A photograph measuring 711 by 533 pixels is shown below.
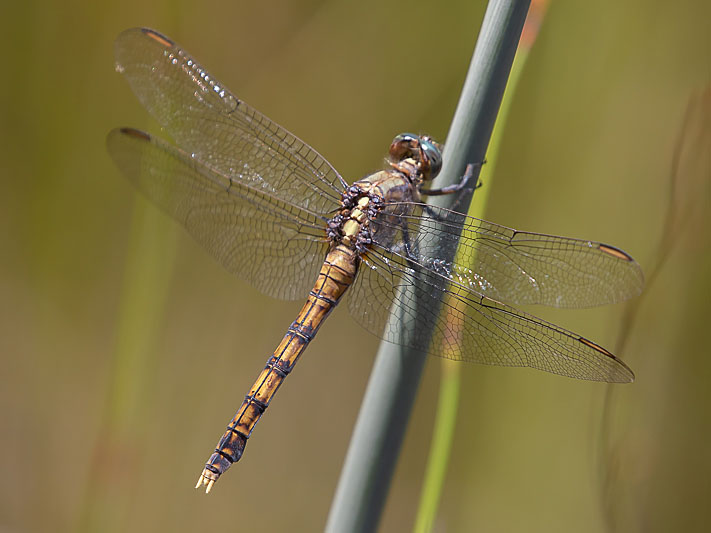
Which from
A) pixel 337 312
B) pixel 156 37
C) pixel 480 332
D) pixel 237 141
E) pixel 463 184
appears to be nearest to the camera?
pixel 463 184

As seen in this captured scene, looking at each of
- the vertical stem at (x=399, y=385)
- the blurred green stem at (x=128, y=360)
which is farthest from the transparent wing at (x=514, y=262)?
the blurred green stem at (x=128, y=360)

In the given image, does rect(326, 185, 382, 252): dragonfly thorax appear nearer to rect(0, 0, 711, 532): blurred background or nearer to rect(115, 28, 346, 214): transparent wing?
rect(115, 28, 346, 214): transparent wing

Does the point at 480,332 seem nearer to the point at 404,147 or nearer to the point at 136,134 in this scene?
the point at 404,147

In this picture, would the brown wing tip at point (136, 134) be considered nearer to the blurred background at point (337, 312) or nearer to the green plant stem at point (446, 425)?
the blurred background at point (337, 312)

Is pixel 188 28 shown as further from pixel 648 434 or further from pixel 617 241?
pixel 648 434

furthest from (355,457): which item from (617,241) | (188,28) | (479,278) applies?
(188,28)

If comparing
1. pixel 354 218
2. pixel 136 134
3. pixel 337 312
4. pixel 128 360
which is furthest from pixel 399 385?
pixel 337 312
